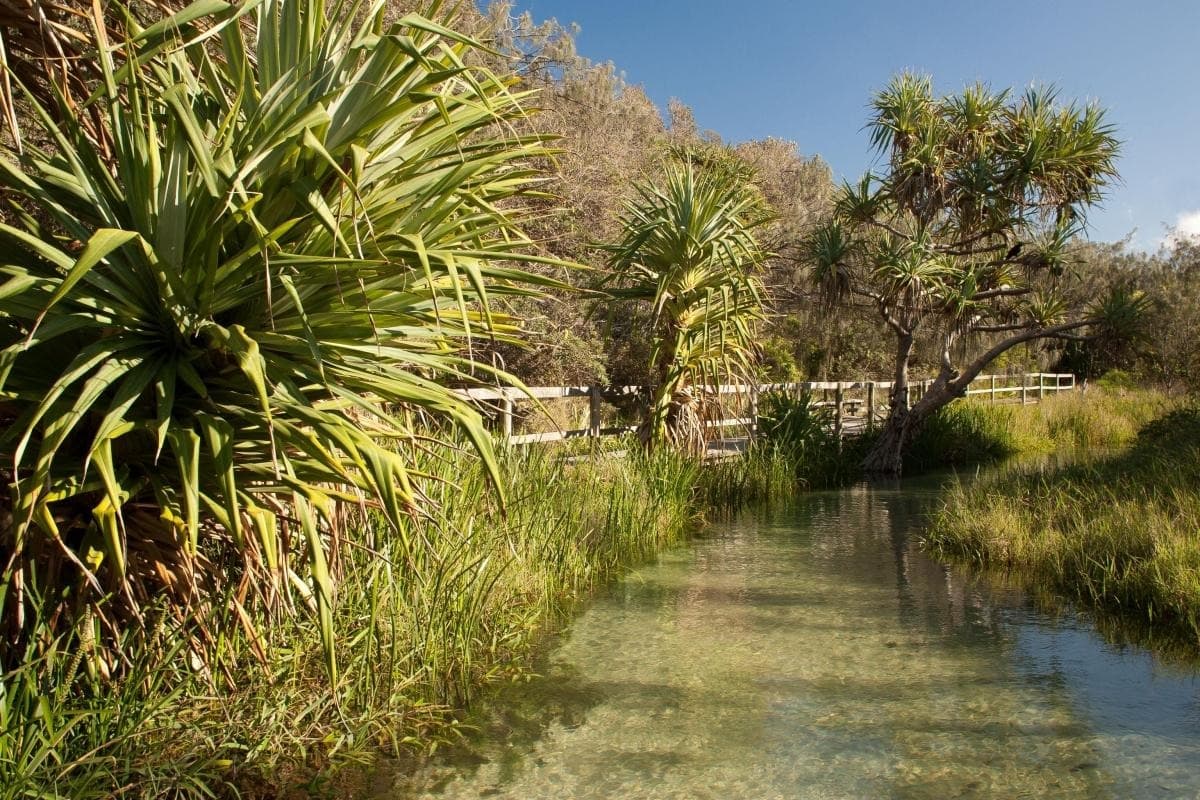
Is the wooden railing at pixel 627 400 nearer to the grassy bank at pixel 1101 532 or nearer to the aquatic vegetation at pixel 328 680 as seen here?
the aquatic vegetation at pixel 328 680

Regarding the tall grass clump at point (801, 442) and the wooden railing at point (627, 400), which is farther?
the tall grass clump at point (801, 442)

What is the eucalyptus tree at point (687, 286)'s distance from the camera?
9.46 metres

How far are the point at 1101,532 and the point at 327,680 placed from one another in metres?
5.66

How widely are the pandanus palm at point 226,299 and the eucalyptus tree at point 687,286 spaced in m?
6.33

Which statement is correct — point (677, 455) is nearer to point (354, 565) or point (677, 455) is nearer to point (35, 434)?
point (354, 565)

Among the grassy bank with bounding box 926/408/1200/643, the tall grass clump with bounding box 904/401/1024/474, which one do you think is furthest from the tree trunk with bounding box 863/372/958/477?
the grassy bank with bounding box 926/408/1200/643

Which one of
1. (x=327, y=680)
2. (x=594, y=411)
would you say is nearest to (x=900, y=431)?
(x=594, y=411)

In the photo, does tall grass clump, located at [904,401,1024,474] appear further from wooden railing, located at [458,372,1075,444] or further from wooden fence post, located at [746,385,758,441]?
wooden fence post, located at [746,385,758,441]

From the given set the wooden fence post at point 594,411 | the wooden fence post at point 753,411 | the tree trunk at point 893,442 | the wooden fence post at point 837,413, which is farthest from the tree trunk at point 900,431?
the wooden fence post at point 594,411

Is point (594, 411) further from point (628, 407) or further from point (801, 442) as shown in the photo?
point (801, 442)

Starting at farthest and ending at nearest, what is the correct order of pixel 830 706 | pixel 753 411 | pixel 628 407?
1. pixel 753 411
2. pixel 628 407
3. pixel 830 706

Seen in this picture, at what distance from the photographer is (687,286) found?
31.9ft

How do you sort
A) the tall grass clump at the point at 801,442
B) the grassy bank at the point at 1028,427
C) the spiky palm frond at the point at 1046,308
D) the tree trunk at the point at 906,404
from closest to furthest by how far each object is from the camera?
the tall grass clump at the point at 801,442, the tree trunk at the point at 906,404, the spiky palm frond at the point at 1046,308, the grassy bank at the point at 1028,427

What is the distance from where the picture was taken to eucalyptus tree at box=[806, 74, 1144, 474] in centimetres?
1386
